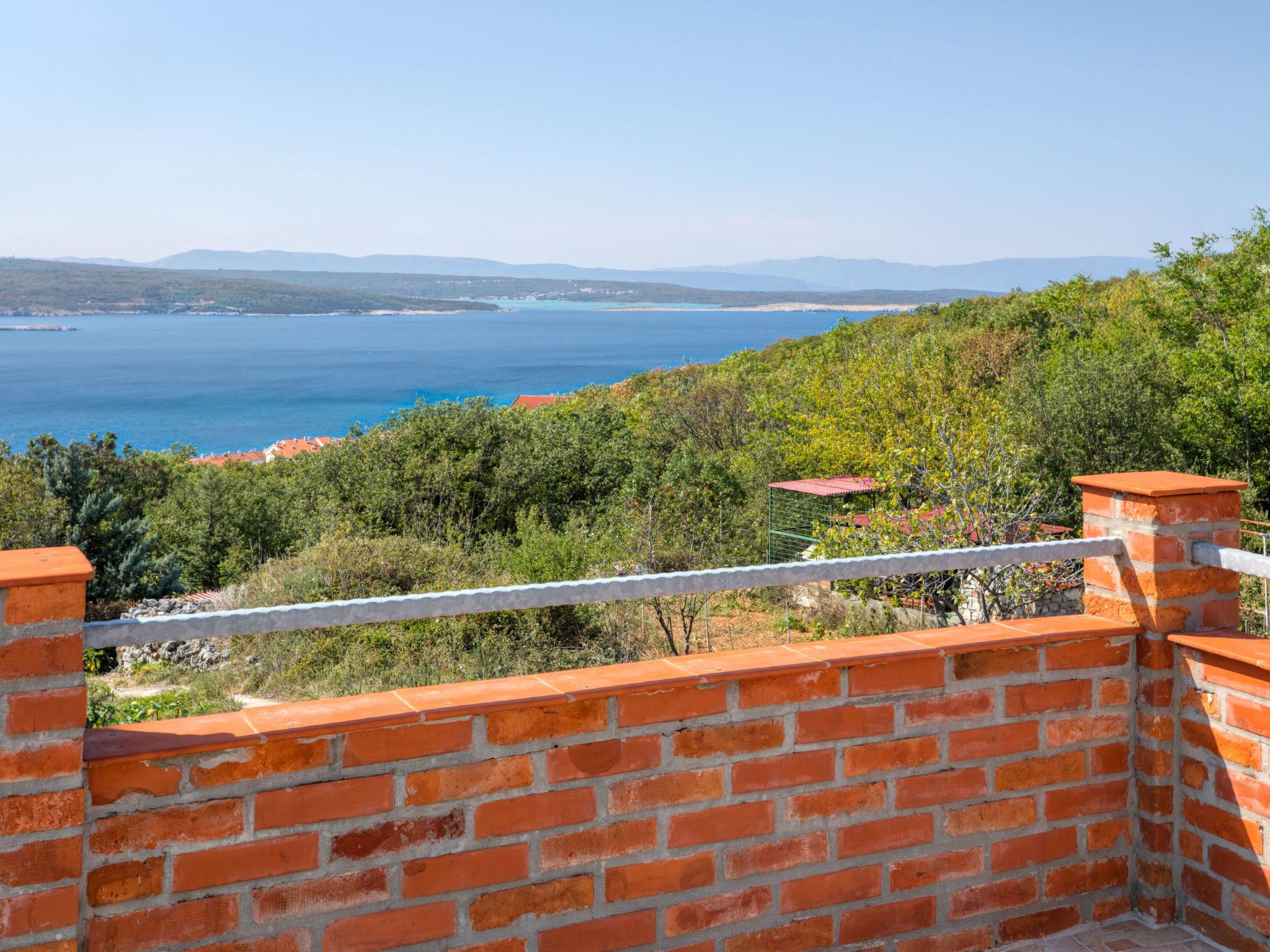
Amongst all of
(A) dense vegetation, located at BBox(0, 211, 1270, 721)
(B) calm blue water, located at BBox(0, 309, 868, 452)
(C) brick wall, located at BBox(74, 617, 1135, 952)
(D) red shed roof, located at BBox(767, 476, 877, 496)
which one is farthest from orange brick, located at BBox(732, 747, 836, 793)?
(B) calm blue water, located at BBox(0, 309, 868, 452)

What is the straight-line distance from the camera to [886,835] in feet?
8.75

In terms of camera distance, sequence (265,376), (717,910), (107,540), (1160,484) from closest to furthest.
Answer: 1. (717,910)
2. (1160,484)
3. (107,540)
4. (265,376)

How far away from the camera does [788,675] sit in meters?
2.51

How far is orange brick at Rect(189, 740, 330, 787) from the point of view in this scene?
6.53 feet

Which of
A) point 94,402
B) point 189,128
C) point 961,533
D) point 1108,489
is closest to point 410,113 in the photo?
point 189,128

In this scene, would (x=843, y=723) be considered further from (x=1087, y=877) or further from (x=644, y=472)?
(x=644, y=472)

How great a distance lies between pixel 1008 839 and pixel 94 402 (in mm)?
122803

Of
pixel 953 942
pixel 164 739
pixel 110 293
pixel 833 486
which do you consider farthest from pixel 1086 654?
pixel 110 293

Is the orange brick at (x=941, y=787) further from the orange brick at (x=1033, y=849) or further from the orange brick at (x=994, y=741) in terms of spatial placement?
the orange brick at (x=1033, y=849)

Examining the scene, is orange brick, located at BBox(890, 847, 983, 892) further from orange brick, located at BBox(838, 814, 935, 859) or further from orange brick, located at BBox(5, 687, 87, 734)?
orange brick, located at BBox(5, 687, 87, 734)

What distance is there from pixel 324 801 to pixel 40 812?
0.51 meters

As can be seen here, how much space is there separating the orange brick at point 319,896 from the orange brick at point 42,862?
0.36m

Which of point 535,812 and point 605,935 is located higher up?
point 535,812

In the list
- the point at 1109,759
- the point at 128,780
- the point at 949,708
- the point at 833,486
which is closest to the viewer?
the point at 128,780
